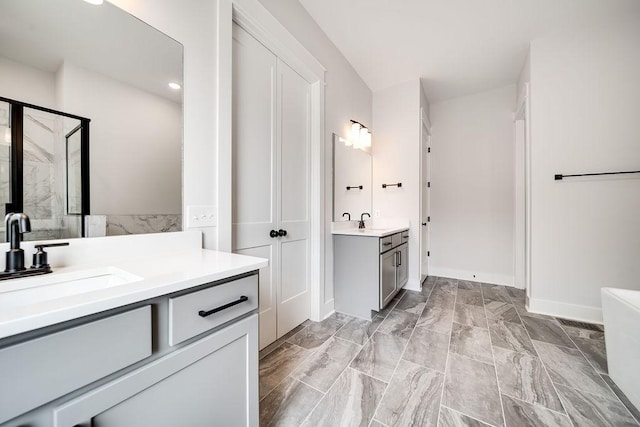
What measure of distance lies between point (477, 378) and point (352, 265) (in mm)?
1212

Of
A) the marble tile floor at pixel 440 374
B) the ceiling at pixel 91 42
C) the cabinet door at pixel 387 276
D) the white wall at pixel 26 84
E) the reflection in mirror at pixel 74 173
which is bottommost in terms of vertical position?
the marble tile floor at pixel 440 374

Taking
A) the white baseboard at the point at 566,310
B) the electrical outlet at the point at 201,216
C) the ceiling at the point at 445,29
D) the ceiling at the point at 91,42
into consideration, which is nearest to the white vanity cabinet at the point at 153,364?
the electrical outlet at the point at 201,216

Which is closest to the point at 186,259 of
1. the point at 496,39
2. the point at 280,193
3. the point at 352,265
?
the point at 280,193

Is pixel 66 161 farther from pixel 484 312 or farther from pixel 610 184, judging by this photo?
pixel 610 184

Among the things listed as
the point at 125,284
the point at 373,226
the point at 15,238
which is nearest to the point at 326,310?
the point at 373,226

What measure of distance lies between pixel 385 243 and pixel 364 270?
0.33 metres

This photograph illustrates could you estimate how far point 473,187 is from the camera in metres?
3.63

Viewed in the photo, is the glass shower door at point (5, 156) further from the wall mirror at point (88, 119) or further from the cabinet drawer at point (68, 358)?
the cabinet drawer at point (68, 358)

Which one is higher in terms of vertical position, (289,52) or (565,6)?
(565,6)

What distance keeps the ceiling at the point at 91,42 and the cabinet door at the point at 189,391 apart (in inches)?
43.8

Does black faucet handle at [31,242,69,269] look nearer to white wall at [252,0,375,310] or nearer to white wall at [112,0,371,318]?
A: white wall at [112,0,371,318]

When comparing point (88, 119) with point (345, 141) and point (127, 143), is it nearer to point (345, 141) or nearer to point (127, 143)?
point (127, 143)

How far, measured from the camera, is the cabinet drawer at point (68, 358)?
0.45 m

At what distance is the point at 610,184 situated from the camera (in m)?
2.20
